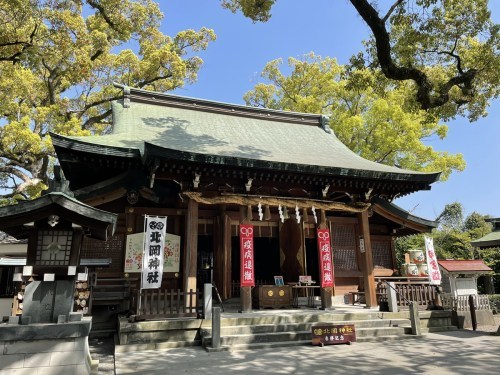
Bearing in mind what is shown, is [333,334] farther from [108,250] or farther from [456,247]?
[456,247]

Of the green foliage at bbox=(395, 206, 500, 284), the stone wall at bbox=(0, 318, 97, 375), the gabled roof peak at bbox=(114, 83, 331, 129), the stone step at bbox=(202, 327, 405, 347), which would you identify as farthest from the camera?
the green foliage at bbox=(395, 206, 500, 284)

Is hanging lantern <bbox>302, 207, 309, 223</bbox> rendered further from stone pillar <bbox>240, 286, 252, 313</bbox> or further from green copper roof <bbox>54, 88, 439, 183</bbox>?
stone pillar <bbox>240, 286, 252, 313</bbox>

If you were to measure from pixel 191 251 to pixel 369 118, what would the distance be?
18141 mm

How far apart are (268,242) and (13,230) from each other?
32.9 ft

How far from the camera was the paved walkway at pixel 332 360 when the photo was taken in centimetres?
645

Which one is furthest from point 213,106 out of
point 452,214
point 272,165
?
point 452,214

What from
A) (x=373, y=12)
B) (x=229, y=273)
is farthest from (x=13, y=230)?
(x=373, y=12)

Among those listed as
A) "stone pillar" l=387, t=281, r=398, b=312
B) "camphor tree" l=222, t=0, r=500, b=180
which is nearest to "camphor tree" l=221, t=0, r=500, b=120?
"camphor tree" l=222, t=0, r=500, b=180

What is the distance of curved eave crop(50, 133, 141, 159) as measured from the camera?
912 cm

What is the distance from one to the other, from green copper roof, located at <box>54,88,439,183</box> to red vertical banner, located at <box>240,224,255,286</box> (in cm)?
217

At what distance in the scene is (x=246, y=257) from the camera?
34.1 ft

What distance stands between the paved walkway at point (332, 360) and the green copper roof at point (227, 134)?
4.85 metres

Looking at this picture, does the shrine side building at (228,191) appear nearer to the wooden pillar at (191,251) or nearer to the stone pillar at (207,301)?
the wooden pillar at (191,251)

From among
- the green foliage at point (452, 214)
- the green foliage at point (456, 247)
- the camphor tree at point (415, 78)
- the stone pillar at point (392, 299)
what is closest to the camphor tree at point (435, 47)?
the camphor tree at point (415, 78)
